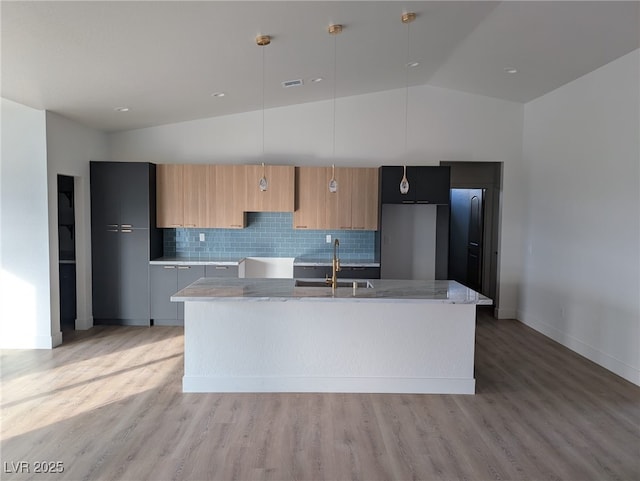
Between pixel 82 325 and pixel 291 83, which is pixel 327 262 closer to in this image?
pixel 291 83

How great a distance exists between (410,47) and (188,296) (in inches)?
131

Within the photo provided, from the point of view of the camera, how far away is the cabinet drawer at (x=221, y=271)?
5.80m

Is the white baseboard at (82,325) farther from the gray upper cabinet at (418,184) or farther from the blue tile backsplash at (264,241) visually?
the gray upper cabinet at (418,184)

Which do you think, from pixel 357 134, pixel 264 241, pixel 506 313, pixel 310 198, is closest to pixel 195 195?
pixel 264 241

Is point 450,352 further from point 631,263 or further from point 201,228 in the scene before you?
point 201,228

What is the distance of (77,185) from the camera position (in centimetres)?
555

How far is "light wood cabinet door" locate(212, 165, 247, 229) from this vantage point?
233 inches

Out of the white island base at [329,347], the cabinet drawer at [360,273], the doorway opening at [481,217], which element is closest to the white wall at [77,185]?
the white island base at [329,347]

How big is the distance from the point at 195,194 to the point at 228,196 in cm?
45

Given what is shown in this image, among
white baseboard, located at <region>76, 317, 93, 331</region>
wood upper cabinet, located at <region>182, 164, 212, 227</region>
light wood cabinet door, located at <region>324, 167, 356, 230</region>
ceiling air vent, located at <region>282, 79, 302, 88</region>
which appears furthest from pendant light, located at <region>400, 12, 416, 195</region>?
white baseboard, located at <region>76, 317, 93, 331</region>

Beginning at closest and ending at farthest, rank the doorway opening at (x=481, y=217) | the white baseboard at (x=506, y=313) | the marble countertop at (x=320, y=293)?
the marble countertop at (x=320, y=293) → the white baseboard at (x=506, y=313) → the doorway opening at (x=481, y=217)

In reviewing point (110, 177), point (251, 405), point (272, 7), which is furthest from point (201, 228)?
point (272, 7)

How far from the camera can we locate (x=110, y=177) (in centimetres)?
570

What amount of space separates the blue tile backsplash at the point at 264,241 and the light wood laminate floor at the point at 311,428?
2.20 metres
